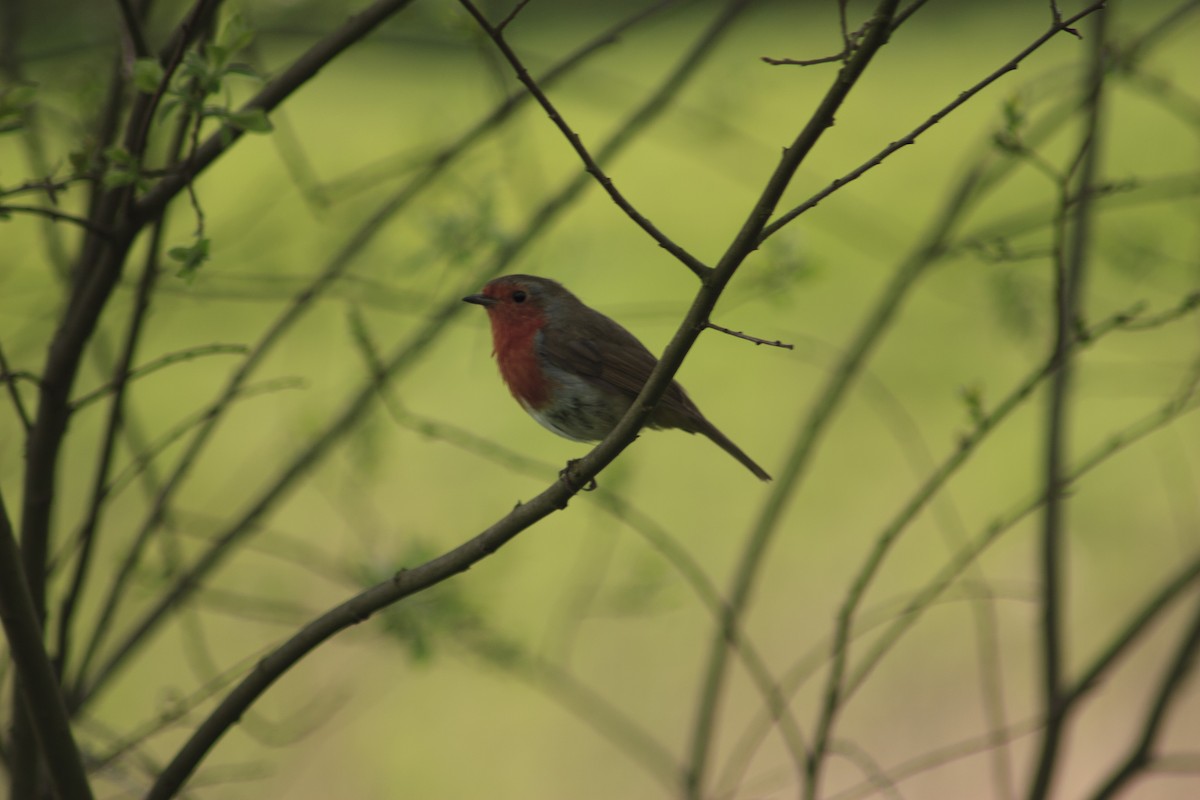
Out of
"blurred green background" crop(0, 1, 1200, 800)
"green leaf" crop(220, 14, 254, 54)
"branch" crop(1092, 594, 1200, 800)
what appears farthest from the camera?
"blurred green background" crop(0, 1, 1200, 800)

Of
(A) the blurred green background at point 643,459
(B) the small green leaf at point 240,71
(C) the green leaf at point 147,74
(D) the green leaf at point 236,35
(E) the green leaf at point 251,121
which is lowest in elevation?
(E) the green leaf at point 251,121

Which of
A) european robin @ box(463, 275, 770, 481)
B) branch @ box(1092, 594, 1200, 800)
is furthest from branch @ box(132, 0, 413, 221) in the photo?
branch @ box(1092, 594, 1200, 800)

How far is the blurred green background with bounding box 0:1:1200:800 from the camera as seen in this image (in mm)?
5617

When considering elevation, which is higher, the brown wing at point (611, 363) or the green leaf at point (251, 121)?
the brown wing at point (611, 363)

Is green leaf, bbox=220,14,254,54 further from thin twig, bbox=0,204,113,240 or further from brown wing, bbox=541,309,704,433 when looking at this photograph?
brown wing, bbox=541,309,704,433

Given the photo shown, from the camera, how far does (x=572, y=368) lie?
143 inches

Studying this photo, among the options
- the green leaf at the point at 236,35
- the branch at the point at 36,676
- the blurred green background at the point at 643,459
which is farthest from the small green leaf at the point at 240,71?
the blurred green background at the point at 643,459

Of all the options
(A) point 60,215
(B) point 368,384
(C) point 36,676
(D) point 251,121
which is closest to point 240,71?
(D) point 251,121

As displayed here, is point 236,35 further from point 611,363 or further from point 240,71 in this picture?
point 611,363

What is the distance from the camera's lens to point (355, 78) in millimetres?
11000

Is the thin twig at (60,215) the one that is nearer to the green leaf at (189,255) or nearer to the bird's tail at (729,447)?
the green leaf at (189,255)

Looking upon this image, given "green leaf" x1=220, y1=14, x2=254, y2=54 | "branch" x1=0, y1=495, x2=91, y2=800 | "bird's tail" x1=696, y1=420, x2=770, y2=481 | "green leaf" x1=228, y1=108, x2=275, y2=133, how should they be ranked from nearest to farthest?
"branch" x1=0, y1=495, x2=91, y2=800 → "green leaf" x1=228, y1=108, x2=275, y2=133 → "green leaf" x1=220, y1=14, x2=254, y2=54 → "bird's tail" x1=696, y1=420, x2=770, y2=481

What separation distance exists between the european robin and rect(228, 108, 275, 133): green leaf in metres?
1.51

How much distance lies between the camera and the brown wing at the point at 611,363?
11.9 ft
